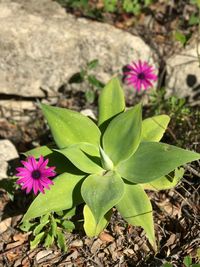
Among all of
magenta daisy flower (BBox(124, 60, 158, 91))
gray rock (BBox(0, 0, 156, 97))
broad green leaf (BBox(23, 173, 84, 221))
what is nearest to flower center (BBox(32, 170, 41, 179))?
broad green leaf (BBox(23, 173, 84, 221))

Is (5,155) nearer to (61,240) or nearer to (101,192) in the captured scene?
(61,240)

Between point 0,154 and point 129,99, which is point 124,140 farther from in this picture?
point 129,99

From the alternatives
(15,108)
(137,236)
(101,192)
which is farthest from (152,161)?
(15,108)

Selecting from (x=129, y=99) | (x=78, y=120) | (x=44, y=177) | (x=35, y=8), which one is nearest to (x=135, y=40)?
(x=129, y=99)

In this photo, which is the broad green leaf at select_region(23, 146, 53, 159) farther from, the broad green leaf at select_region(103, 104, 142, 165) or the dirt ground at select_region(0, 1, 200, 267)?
the dirt ground at select_region(0, 1, 200, 267)

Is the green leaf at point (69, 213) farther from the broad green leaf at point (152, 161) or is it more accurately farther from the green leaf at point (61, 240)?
the broad green leaf at point (152, 161)

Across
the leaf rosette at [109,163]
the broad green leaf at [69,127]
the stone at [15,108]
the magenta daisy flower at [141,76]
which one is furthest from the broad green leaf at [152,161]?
the stone at [15,108]

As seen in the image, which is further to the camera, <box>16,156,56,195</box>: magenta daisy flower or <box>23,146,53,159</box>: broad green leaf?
<box>23,146,53,159</box>: broad green leaf

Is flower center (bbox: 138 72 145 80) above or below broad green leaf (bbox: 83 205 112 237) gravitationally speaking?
above
